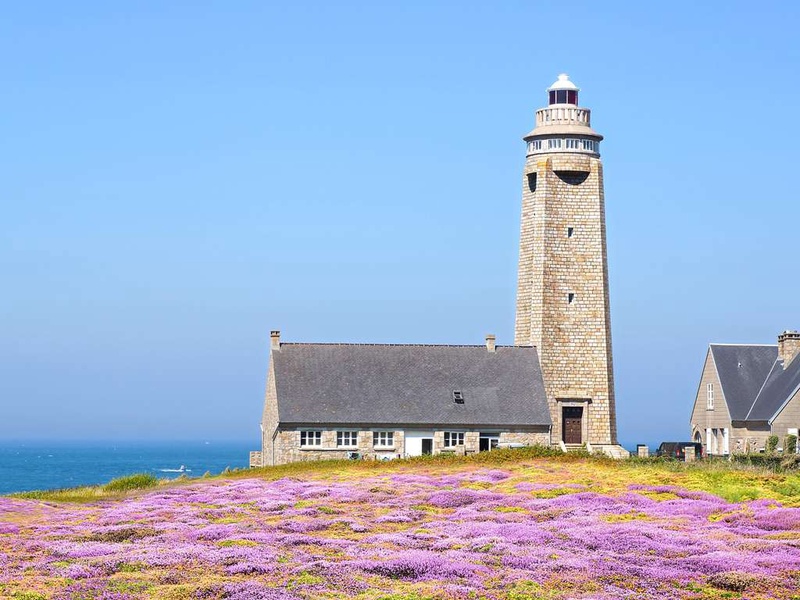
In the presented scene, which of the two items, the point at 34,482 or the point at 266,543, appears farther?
the point at 34,482

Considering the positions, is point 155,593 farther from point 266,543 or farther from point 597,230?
point 597,230

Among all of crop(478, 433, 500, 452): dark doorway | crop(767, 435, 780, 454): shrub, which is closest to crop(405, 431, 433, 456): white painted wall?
crop(478, 433, 500, 452): dark doorway

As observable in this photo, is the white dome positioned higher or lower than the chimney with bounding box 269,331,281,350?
higher

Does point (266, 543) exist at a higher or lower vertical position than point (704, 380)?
lower

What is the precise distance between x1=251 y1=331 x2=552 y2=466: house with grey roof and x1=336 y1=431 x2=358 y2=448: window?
1.8 inches

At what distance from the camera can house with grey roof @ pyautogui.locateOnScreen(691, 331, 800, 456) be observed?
207ft

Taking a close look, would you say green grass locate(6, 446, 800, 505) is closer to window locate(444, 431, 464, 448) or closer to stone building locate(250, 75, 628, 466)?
window locate(444, 431, 464, 448)

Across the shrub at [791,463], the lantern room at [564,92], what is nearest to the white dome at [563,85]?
the lantern room at [564,92]

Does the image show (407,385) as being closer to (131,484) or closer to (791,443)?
(131,484)

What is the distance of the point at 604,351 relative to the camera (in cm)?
6650

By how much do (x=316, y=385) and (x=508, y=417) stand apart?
30.7 ft

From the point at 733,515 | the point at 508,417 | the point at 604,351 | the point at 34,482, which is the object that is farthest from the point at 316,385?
the point at 34,482

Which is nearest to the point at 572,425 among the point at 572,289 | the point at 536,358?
the point at 536,358

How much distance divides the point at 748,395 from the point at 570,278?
1082 centimetres
